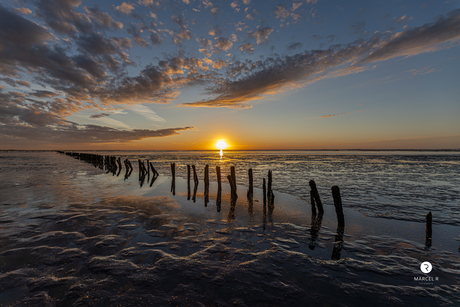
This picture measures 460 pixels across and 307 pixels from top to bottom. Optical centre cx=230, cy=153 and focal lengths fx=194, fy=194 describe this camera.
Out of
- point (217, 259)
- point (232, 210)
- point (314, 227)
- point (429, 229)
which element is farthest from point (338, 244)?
point (232, 210)

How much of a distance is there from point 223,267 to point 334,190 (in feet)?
20.0

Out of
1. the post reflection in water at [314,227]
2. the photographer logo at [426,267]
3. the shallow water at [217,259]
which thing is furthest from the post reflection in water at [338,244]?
the photographer logo at [426,267]

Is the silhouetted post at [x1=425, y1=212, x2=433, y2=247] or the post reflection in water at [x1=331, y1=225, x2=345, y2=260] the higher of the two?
the silhouetted post at [x1=425, y1=212, x2=433, y2=247]

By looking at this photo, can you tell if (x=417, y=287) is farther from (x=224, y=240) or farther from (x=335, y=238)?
(x=224, y=240)

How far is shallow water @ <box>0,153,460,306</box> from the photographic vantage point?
427 centimetres

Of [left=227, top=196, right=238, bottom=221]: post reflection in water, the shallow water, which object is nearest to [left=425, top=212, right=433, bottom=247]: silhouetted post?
the shallow water

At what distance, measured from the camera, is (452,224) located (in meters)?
8.90

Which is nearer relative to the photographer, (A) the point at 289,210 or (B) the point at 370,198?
(A) the point at 289,210

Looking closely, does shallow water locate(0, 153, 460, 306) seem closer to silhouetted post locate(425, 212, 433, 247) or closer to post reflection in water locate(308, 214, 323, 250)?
post reflection in water locate(308, 214, 323, 250)

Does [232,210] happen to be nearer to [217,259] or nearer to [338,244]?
[217,259]

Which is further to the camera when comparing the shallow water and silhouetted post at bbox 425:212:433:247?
silhouetted post at bbox 425:212:433:247

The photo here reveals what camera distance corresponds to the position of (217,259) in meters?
5.74

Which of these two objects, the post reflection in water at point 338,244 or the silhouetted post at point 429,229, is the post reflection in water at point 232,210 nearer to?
the post reflection in water at point 338,244

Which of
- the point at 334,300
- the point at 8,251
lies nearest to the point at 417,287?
the point at 334,300
